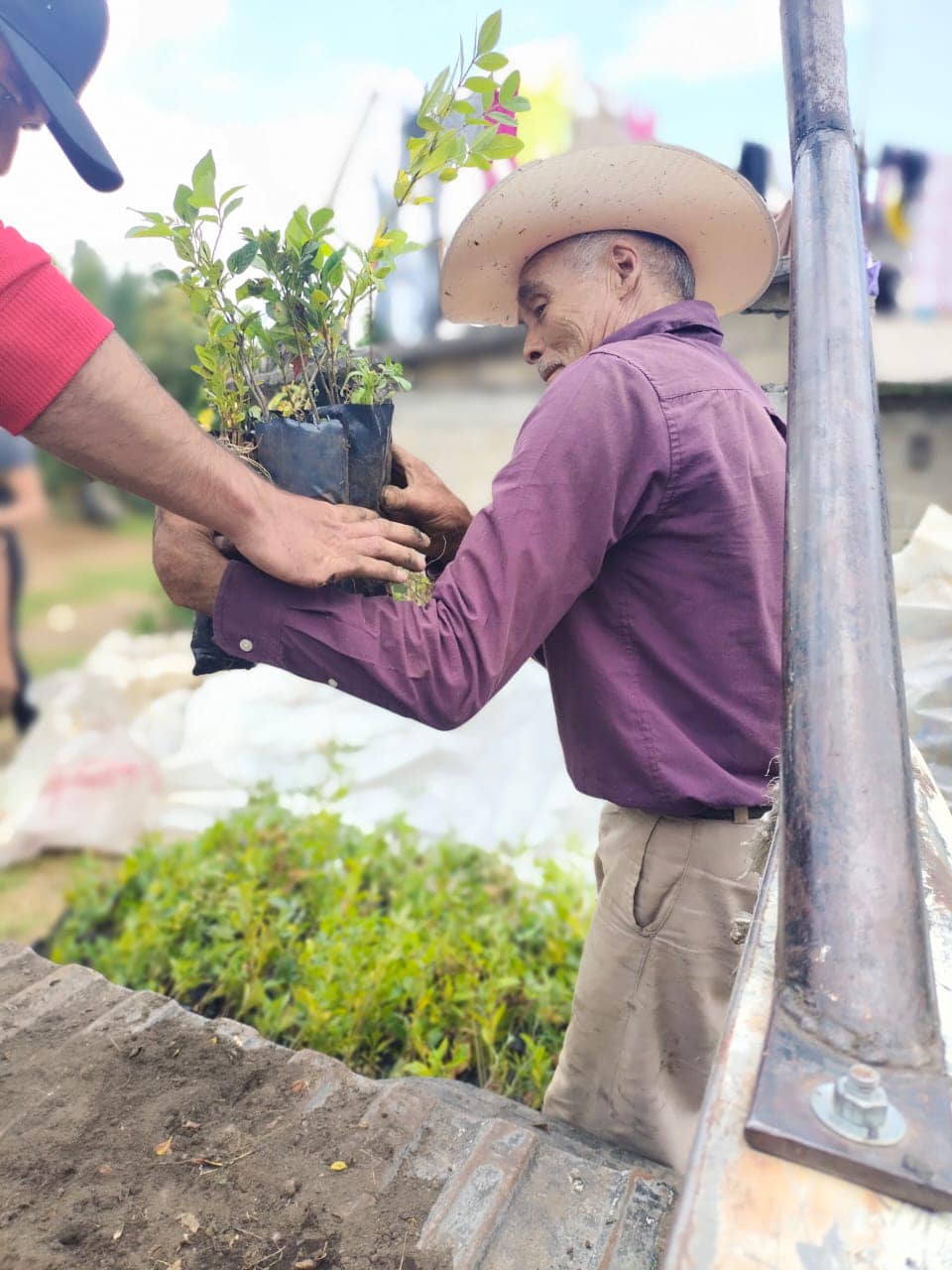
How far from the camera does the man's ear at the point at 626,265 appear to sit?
1968 millimetres

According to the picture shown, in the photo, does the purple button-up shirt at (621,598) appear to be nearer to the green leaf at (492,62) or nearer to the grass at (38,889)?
the green leaf at (492,62)

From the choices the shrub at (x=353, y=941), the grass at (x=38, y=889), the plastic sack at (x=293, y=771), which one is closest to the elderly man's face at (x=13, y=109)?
the shrub at (x=353, y=941)

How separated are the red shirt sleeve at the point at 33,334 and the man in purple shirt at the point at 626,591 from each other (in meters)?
0.30

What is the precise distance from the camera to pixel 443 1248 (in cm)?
137

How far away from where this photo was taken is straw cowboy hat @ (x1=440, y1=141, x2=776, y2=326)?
6.26 feet

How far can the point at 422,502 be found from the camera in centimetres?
180

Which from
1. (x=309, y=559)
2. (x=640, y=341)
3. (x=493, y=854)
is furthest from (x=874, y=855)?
(x=493, y=854)

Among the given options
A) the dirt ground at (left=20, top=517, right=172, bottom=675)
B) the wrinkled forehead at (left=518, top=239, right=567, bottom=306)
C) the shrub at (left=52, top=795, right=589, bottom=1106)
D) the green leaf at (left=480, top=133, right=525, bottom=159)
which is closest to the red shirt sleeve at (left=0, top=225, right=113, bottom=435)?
the green leaf at (left=480, top=133, right=525, bottom=159)

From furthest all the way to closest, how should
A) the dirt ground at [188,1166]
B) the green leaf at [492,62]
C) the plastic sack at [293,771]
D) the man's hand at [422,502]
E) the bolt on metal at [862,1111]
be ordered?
the plastic sack at [293,771], the man's hand at [422,502], the green leaf at [492,62], the dirt ground at [188,1166], the bolt on metal at [862,1111]

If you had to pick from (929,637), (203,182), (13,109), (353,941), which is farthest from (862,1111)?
(353,941)

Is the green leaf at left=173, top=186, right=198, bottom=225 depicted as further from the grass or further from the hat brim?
the grass

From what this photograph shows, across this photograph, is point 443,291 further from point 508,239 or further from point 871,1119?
point 871,1119

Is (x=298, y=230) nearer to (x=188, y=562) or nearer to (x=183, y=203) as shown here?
(x=183, y=203)

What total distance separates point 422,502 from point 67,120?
899 mm
